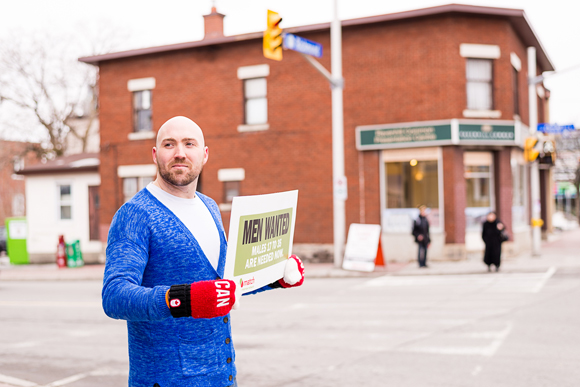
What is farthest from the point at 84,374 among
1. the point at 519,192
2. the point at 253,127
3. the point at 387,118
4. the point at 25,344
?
the point at 519,192

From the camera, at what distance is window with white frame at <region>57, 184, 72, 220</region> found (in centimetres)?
2644

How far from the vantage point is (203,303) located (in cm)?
223

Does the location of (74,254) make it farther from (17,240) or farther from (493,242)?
(493,242)

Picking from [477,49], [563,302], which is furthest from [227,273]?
[477,49]

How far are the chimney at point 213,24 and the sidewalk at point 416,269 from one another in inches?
382

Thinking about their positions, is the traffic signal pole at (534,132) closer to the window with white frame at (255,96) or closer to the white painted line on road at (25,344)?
the window with white frame at (255,96)

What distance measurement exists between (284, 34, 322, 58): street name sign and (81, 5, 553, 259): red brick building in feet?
18.6

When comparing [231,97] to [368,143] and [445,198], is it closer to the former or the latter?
[368,143]

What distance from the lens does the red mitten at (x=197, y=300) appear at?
2225 millimetres

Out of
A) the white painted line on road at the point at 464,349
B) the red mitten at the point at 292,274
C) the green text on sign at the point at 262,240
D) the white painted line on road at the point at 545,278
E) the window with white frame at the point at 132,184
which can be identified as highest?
the window with white frame at the point at 132,184

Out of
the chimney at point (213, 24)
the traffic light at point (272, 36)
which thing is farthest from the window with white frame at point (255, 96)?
the traffic light at point (272, 36)

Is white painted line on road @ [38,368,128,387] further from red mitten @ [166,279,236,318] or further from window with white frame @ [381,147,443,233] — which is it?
window with white frame @ [381,147,443,233]

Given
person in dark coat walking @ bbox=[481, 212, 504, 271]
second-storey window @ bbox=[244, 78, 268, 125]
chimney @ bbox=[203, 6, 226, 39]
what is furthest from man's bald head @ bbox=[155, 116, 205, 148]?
chimney @ bbox=[203, 6, 226, 39]

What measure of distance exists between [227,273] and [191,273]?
7.2 inches
